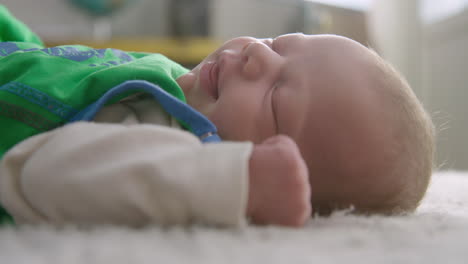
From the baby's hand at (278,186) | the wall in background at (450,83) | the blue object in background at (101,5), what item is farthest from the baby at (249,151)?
the blue object in background at (101,5)

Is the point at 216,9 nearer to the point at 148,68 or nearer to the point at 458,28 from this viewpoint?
the point at 458,28

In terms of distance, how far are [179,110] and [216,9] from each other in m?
2.44

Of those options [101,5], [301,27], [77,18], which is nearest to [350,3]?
[301,27]

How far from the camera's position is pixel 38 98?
654 millimetres

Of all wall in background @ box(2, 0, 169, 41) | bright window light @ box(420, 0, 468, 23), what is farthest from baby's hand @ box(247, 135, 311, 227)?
wall in background @ box(2, 0, 169, 41)

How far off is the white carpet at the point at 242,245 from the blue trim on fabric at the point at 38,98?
23cm

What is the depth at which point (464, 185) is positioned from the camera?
46.1 inches

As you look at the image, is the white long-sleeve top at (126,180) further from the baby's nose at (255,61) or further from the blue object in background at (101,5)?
the blue object in background at (101,5)

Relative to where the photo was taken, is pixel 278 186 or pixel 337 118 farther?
pixel 337 118

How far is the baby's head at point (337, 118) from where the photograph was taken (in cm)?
67

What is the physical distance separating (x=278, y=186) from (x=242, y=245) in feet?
0.35

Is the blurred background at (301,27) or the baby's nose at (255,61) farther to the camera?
the blurred background at (301,27)

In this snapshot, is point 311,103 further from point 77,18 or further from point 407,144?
Answer: point 77,18

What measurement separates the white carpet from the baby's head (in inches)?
5.5
